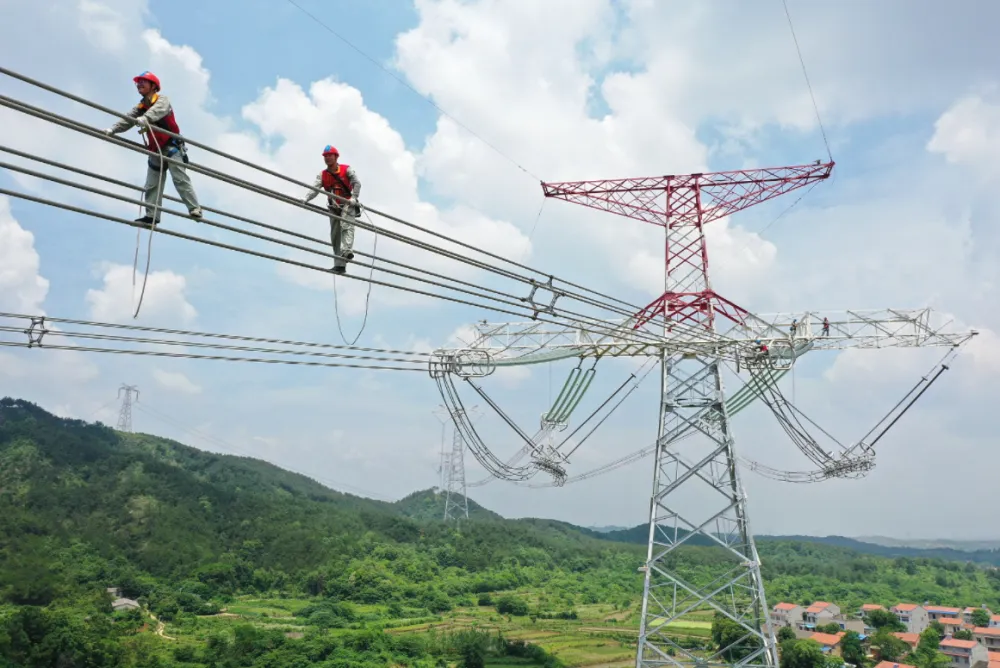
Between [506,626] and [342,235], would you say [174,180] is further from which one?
[506,626]

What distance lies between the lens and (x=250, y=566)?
56625mm

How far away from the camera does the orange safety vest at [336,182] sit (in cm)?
611

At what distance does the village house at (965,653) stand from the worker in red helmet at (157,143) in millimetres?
52156

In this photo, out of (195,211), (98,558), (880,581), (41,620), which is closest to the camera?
(195,211)

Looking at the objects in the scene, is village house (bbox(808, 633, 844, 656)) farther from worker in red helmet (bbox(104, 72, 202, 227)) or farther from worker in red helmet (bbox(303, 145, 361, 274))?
worker in red helmet (bbox(104, 72, 202, 227))

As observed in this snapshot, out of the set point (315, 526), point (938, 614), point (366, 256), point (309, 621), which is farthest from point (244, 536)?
point (366, 256)

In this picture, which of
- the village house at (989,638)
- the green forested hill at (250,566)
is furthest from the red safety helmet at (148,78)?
the village house at (989,638)

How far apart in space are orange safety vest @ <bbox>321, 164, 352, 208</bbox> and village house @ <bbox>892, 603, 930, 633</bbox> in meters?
59.1

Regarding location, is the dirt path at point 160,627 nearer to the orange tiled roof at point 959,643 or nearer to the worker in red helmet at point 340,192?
the worker in red helmet at point 340,192

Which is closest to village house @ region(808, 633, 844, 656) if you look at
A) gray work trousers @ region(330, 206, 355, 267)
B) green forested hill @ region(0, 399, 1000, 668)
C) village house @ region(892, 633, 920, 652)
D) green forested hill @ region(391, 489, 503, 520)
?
village house @ region(892, 633, 920, 652)

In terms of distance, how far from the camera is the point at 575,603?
5981 centimetres

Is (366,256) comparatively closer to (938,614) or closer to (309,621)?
(309,621)

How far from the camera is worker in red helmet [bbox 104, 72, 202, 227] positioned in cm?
476

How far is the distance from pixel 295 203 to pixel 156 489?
67436 millimetres
